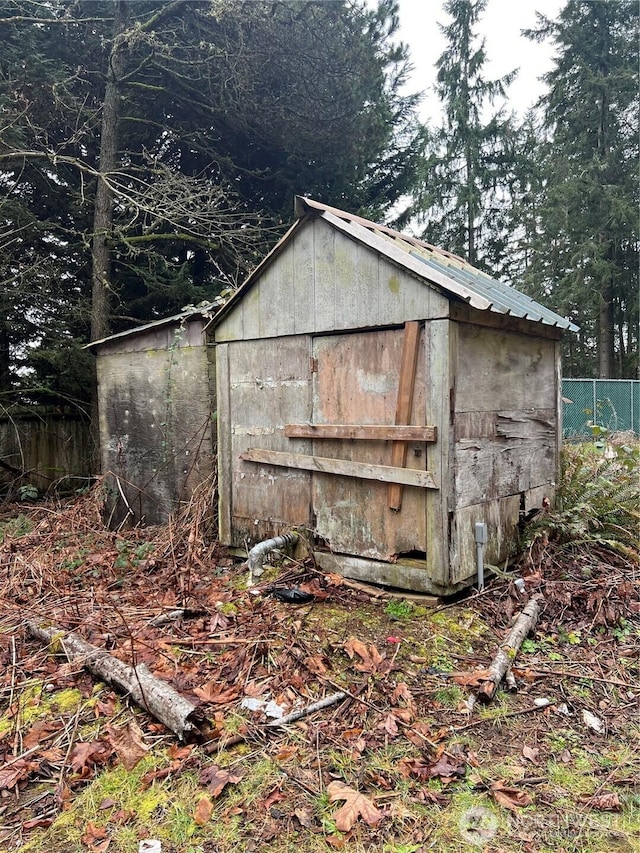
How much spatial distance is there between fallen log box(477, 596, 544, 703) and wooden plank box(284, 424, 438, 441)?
1439 millimetres

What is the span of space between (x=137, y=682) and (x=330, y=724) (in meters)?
1.10

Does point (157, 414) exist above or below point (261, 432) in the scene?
above

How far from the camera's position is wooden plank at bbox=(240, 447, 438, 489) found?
3.84m

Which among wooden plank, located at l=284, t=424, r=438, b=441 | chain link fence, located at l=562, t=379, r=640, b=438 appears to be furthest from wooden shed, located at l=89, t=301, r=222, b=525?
chain link fence, located at l=562, t=379, r=640, b=438

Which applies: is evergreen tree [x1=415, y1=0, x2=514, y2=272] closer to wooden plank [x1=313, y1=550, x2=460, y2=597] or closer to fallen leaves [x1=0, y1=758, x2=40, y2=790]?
wooden plank [x1=313, y1=550, x2=460, y2=597]

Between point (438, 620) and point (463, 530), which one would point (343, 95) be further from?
point (438, 620)

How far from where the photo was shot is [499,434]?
4.34 m

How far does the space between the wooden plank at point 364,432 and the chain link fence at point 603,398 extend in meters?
10.6

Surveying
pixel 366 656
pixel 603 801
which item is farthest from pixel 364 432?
pixel 603 801

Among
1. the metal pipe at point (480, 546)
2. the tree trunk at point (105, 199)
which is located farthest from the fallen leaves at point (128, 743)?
the tree trunk at point (105, 199)

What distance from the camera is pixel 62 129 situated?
357 inches

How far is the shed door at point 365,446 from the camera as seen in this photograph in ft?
12.9

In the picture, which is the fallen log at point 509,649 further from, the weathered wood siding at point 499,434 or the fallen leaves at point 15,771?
the fallen leaves at point 15,771

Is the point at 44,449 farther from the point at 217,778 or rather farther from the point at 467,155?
the point at 467,155
